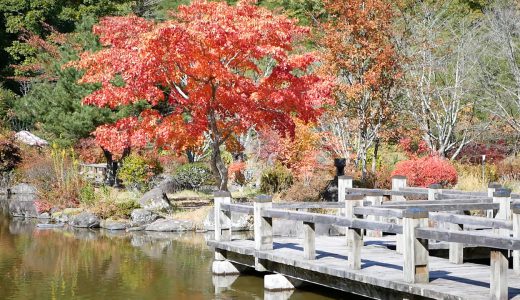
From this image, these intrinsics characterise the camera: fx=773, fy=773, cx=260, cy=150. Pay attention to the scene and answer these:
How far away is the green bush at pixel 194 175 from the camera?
28609mm

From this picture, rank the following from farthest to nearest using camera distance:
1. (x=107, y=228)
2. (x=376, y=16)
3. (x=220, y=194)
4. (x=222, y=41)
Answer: (x=376, y=16), (x=107, y=228), (x=222, y=41), (x=220, y=194)

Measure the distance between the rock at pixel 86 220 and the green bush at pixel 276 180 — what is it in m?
5.98

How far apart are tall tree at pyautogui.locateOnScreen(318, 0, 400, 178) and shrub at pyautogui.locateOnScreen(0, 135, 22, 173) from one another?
618 inches

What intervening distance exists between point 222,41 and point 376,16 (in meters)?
7.38

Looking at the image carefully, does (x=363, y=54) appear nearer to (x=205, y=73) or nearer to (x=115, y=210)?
(x=205, y=73)

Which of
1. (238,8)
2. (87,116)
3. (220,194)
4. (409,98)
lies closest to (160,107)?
(87,116)

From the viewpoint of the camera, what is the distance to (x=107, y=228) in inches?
880

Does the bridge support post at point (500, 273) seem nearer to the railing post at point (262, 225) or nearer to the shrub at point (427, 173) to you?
the railing post at point (262, 225)

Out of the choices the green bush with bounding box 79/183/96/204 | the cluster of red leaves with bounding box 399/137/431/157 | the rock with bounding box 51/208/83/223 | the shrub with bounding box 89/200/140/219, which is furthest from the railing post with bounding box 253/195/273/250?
the cluster of red leaves with bounding box 399/137/431/157

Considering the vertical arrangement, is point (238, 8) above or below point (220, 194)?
above

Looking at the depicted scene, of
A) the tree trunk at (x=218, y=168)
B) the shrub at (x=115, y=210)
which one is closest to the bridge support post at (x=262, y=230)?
the tree trunk at (x=218, y=168)

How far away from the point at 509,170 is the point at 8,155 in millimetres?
20603

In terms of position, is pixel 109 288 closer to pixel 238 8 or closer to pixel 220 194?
pixel 220 194

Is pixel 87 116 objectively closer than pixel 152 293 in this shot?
No
